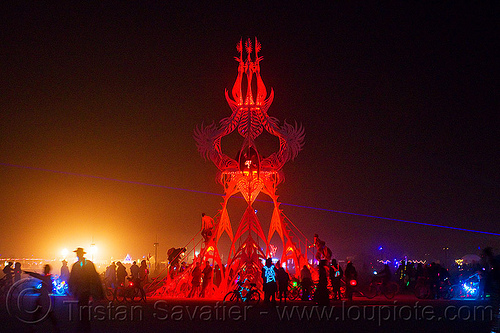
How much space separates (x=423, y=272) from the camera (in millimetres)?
25812

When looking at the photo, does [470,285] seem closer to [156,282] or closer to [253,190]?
[253,190]

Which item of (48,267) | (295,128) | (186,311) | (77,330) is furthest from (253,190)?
(77,330)

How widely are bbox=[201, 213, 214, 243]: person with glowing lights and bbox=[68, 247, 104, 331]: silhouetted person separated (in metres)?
13.5

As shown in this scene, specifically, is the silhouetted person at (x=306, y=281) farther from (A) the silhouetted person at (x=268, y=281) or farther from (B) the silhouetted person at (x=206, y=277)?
(B) the silhouetted person at (x=206, y=277)

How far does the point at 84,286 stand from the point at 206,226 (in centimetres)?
1401

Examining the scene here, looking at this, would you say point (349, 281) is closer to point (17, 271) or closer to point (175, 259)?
point (175, 259)

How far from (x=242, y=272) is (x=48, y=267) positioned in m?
10.4

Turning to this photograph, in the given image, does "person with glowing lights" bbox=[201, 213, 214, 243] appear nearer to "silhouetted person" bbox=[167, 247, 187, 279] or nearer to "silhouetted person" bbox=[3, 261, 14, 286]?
"silhouetted person" bbox=[167, 247, 187, 279]

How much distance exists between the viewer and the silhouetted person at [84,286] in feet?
37.8

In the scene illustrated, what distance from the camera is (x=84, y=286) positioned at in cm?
1159

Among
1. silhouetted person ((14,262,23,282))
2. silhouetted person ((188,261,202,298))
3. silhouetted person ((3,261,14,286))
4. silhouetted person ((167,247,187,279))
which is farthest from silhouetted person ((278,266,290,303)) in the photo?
silhouetted person ((3,261,14,286))

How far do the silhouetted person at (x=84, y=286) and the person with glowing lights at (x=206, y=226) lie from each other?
13.5 m

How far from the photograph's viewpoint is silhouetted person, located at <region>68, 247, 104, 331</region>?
11523 mm

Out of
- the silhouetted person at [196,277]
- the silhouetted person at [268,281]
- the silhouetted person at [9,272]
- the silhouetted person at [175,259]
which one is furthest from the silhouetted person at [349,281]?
the silhouetted person at [9,272]
